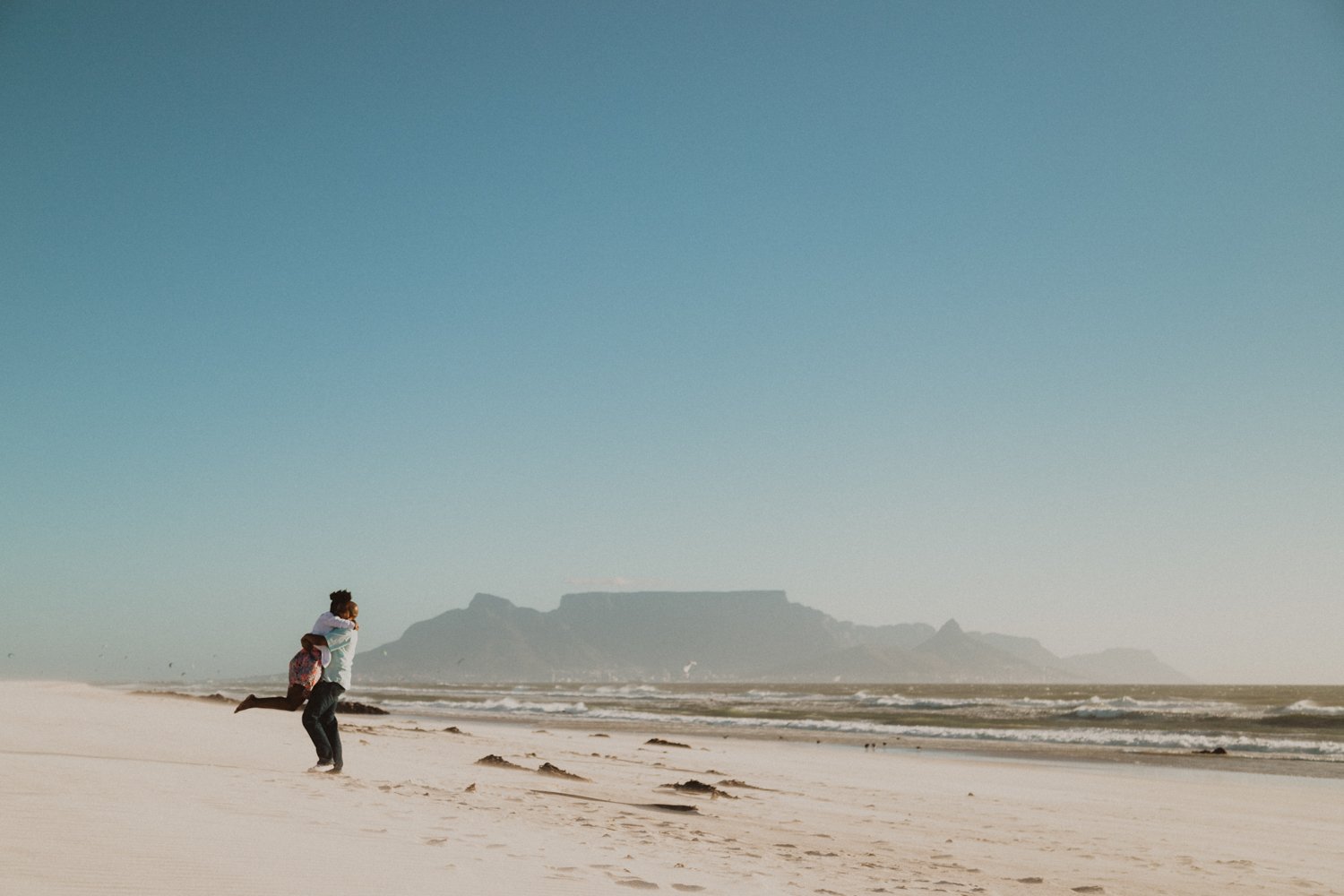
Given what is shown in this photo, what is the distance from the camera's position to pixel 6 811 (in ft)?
19.1

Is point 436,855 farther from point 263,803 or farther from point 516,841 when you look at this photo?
point 263,803

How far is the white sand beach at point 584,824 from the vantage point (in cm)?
522

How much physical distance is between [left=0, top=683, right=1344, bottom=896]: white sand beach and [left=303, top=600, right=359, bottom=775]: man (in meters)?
0.47

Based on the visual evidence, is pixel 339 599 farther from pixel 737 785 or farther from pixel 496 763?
pixel 737 785

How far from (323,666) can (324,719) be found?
0.83 metres

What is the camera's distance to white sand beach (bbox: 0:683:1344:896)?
5223mm

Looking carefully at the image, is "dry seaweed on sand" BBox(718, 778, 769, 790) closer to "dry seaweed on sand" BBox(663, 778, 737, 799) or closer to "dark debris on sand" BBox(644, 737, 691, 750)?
"dry seaweed on sand" BBox(663, 778, 737, 799)

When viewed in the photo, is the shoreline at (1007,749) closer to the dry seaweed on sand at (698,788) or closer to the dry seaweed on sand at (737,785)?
the dry seaweed on sand at (737,785)

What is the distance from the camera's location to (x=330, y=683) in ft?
30.8

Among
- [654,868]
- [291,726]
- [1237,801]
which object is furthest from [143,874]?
[1237,801]

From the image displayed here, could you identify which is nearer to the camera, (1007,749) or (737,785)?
(737,785)

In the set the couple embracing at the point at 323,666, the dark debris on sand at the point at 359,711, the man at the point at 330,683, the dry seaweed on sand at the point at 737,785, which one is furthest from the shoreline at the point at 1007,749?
the couple embracing at the point at 323,666

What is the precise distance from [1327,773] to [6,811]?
22819 millimetres

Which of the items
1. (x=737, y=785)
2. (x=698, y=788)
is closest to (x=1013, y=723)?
(x=737, y=785)
